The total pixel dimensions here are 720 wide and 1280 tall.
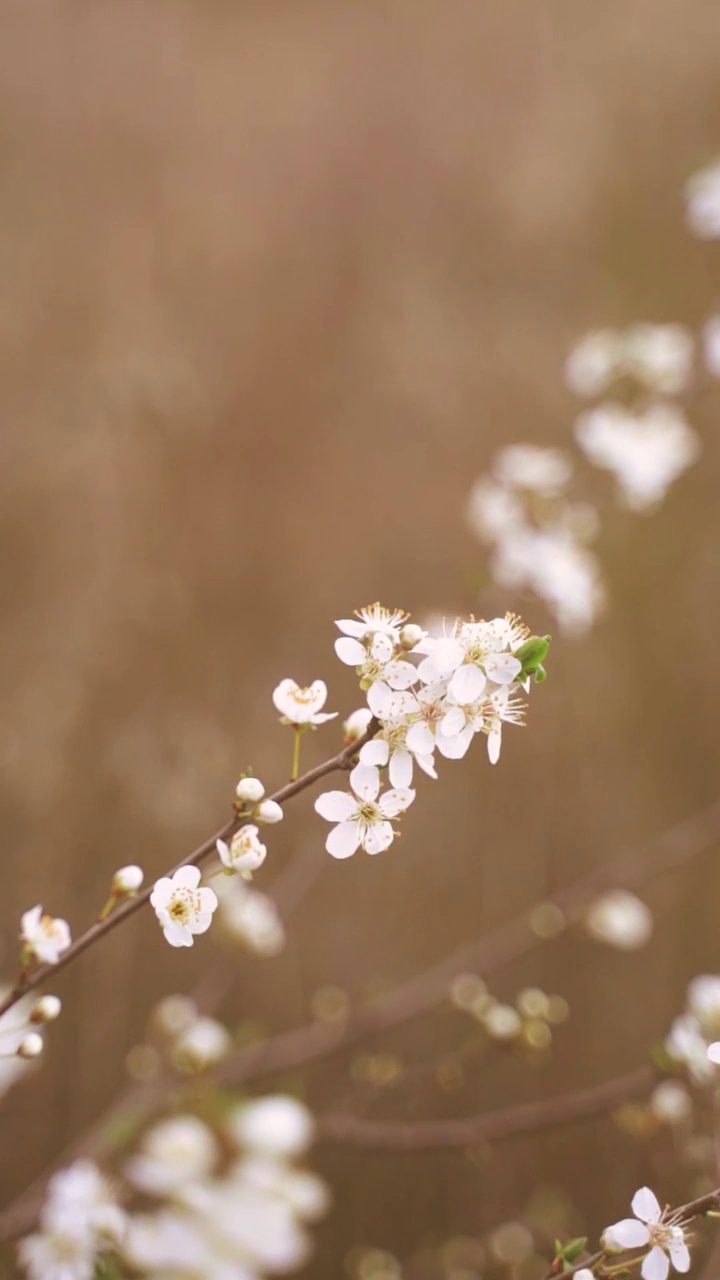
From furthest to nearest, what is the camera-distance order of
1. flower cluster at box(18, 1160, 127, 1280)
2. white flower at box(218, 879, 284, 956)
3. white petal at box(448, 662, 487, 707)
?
white flower at box(218, 879, 284, 956) → flower cluster at box(18, 1160, 127, 1280) → white petal at box(448, 662, 487, 707)

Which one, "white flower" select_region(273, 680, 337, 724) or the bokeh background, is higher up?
the bokeh background

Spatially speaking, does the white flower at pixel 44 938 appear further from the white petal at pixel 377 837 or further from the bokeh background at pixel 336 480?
the bokeh background at pixel 336 480

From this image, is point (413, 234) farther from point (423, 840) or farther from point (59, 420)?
point (423, 840)

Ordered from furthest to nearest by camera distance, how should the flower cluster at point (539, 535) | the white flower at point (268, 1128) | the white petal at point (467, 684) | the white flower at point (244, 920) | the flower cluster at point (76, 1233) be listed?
the flower cluster at point (539, 535), the white flower at point (244, 920), the white flower at point (268, 1128), the flower cluster at point (76, 1233), the white petal at point (467, 684)


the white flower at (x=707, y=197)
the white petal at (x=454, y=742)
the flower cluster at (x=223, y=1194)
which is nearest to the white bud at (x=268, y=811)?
the white petal at (x=454, y=742)

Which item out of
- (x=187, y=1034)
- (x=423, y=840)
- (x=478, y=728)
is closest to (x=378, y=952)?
(x=423, y=840)

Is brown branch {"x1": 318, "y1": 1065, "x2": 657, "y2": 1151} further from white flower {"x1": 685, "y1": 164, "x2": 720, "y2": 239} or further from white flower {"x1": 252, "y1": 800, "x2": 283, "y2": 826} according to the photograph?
white flower {"x1": 685, "y1": 164, "x2": 720, "y2": 239}

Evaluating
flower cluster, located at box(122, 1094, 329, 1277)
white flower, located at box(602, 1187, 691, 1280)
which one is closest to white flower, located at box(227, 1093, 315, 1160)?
flower cluster, located at box(122, 1094, 329, 1277)
